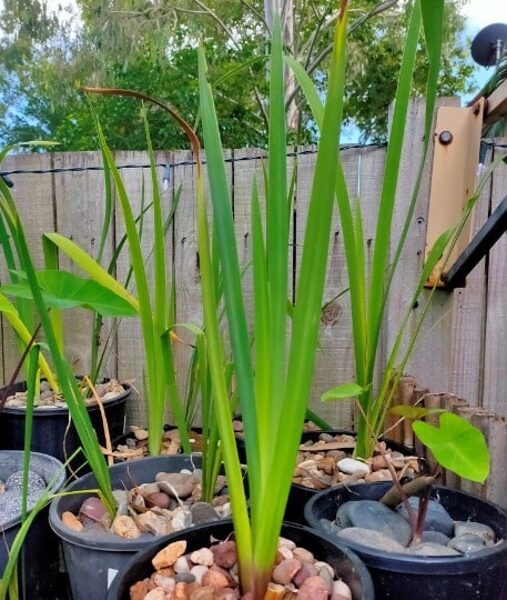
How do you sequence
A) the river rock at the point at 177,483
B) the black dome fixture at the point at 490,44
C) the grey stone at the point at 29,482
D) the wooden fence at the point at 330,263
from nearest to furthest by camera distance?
1. the river rock at the point at 177,483
2. the grey stone at the point at 29,482
3. the black dome fixture at the point at 490,44
4. the wooden fence at the point at 330,263

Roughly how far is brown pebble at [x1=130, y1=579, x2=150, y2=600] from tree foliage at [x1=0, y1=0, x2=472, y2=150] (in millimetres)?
6658

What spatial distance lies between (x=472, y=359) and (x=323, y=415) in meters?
0.40

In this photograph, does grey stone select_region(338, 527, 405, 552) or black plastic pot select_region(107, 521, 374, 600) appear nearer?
black plastic pot select_region(107, 521, 374, 600)

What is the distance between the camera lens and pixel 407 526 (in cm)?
67

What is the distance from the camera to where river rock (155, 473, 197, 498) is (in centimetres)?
79

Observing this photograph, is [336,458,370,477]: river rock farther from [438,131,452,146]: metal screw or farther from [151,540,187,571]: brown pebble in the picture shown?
[438,131,452,146]: metal screw

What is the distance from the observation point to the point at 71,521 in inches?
27.4

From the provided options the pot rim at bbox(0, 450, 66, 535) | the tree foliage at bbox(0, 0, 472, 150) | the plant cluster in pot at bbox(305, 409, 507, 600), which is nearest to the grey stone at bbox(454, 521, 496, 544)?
the plant cluster in pot at bbox(305, 409, 507, 600)

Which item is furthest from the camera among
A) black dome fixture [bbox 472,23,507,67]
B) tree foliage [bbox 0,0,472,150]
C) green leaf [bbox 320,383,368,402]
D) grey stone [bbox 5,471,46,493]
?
tree foliage [bbox 0,0,472,150]

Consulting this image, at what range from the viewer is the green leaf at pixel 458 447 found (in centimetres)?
44

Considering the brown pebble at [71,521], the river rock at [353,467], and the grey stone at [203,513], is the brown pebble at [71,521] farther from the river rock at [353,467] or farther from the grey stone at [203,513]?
the river rock at [353,467]

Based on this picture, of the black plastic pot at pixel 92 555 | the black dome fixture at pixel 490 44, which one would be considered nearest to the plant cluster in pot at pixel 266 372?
the black plastic pot at pixel 92 555

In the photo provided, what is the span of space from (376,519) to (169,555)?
29 cm

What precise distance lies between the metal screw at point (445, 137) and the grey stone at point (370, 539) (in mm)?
801
